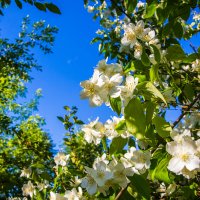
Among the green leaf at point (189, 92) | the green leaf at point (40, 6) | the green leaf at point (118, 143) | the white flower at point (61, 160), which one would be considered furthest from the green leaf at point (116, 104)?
the white flower at point (61, 160)

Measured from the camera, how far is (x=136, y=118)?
109 cm

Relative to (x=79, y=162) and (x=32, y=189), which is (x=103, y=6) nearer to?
(x=79, y=162)

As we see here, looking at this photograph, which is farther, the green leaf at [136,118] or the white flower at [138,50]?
the white flower at [138,50]

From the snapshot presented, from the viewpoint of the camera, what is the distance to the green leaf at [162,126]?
1174 mm

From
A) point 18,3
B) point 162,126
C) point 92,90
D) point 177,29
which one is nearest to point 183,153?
point 162,126

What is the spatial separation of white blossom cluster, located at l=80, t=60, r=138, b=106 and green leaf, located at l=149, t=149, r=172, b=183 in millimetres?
246

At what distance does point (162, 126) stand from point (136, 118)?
146mm

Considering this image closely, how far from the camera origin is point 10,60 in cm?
1039

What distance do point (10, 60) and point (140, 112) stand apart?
32.3 ft

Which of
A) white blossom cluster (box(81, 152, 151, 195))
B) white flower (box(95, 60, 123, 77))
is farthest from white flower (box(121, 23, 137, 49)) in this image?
white blossom cluster (box(81, 152, 151, 195))

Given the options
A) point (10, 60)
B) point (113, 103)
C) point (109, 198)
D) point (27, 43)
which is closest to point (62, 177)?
point (109, 198)

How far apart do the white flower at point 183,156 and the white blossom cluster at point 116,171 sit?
13cm

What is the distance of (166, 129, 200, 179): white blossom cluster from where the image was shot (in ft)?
3.77

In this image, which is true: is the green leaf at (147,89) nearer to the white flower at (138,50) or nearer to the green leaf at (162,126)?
the green leaf at (162,126)
